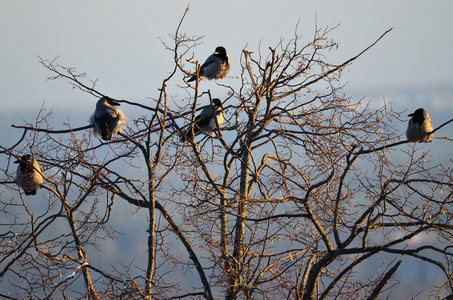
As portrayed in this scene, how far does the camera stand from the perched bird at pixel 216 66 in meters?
12.2

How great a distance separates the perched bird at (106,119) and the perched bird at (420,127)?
6.55m

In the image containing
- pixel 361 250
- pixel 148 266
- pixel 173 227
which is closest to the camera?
pixel 361 250

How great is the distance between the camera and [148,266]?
8867mm

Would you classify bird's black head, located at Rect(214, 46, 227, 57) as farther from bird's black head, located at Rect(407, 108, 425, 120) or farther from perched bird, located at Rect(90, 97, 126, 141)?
bird's black head, located at Rect(407, 108, 425, 120)

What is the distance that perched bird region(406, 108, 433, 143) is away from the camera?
1091 centimetres

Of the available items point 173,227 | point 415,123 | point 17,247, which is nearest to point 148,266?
point 173,227

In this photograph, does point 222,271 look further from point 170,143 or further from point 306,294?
point 170,143

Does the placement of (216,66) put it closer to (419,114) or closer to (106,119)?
(106,119)

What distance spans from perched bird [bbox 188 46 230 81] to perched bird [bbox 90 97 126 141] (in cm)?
287

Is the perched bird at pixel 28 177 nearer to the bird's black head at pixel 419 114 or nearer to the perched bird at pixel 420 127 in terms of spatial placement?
the perched bird at pixel 420 127

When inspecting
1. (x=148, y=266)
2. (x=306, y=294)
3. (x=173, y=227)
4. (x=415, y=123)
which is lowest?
(x=306, y=294)

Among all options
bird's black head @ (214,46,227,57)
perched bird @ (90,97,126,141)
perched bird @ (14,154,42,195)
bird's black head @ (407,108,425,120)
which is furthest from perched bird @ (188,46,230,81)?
bird's black head @ (407,108,425,120)

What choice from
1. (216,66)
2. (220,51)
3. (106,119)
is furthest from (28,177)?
(220,51)

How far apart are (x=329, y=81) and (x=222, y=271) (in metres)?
4.45
